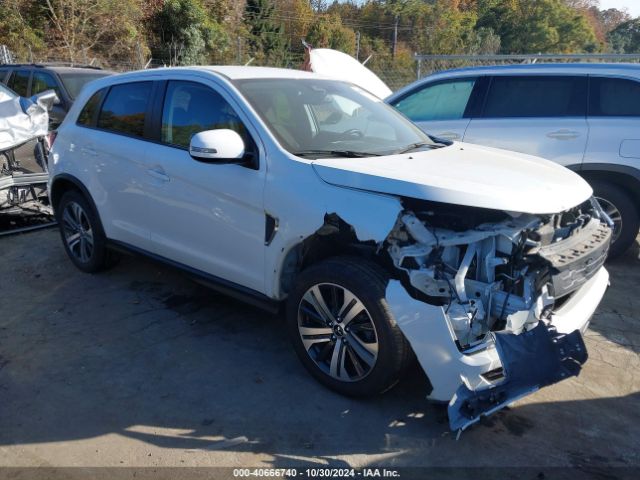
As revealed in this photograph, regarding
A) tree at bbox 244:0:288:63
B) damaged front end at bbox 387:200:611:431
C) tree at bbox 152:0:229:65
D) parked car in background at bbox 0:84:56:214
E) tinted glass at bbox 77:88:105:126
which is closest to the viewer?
damaged front end at bbox 387:200:611:431

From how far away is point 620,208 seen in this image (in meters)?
5.14

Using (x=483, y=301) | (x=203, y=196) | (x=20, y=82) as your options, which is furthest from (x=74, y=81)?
(x=483, y=301)

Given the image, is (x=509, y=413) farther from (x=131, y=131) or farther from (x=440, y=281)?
(x=131, y=131)

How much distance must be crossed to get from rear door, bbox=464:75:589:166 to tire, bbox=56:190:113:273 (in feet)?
12.6

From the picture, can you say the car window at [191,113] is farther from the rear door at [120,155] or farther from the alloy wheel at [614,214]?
the alloy wheel at [614,214]

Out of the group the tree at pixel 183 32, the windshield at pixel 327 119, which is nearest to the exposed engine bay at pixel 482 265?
the windshield at pixel 327 119

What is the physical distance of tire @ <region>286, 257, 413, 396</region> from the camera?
2828 mm

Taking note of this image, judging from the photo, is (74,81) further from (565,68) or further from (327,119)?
(565,68)

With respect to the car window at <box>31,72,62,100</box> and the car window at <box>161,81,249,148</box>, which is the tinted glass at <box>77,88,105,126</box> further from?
the car window at <box>31,72,62,100</box>

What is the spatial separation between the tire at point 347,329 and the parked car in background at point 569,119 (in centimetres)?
331

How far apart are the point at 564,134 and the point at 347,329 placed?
3544 mm

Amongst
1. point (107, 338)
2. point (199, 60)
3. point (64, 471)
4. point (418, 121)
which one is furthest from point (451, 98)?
point (199, 60)

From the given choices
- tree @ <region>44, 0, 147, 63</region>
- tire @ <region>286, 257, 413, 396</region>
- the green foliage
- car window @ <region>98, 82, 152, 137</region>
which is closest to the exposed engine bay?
tire @ <region>286, 257, 413, 396</region>

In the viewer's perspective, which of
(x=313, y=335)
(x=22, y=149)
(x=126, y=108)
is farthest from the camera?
(x=22, y=149)
